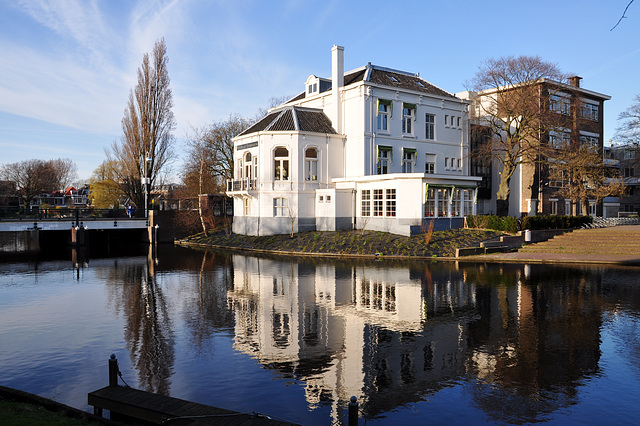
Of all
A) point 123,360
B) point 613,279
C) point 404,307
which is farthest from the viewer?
point 613,279

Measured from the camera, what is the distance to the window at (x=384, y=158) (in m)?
40.6

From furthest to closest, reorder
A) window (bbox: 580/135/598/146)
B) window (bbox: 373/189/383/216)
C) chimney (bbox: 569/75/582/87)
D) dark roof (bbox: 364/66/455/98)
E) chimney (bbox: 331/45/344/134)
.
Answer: window (bbox: 580/135/598/146) → chimney (bbox: 569/75/582/87) → dark roof (bbox: 364/66/455/98) → chimney (bbox: 331/45/344/134) → window (bbox: 373/189/383/216)

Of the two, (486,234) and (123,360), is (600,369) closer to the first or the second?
(123,360)

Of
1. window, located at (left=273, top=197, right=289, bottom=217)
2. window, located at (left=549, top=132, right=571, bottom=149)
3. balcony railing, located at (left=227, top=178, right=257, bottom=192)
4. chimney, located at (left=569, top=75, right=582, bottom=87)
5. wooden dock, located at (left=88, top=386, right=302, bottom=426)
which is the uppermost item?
chimney, located at (left=569, top=75, right=582, bottom=87)

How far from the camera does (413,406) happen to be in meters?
8.00

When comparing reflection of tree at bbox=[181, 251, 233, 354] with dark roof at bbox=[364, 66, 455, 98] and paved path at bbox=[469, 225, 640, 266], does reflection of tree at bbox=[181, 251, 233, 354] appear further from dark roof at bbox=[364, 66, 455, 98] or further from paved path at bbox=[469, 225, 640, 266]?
dark roof at bbox=[364, 66, 455, 98]

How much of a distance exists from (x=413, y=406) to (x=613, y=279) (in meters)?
17.7

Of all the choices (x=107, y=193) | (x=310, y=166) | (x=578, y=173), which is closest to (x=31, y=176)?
(x=107, y=193)

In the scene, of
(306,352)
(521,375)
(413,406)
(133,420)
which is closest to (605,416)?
(521,375)

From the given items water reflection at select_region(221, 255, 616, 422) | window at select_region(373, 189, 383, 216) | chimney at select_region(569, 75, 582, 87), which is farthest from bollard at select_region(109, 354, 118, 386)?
chimney at select_region(569, 75, 582, 87)

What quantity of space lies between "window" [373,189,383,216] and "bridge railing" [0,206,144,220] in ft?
84.8

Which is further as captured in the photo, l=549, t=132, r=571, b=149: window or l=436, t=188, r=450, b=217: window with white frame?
l=549, t=132, r=571, b=149: window

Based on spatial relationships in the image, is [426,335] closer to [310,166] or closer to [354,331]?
[354,331]

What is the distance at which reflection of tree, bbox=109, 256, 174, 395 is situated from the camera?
9.52 metres
